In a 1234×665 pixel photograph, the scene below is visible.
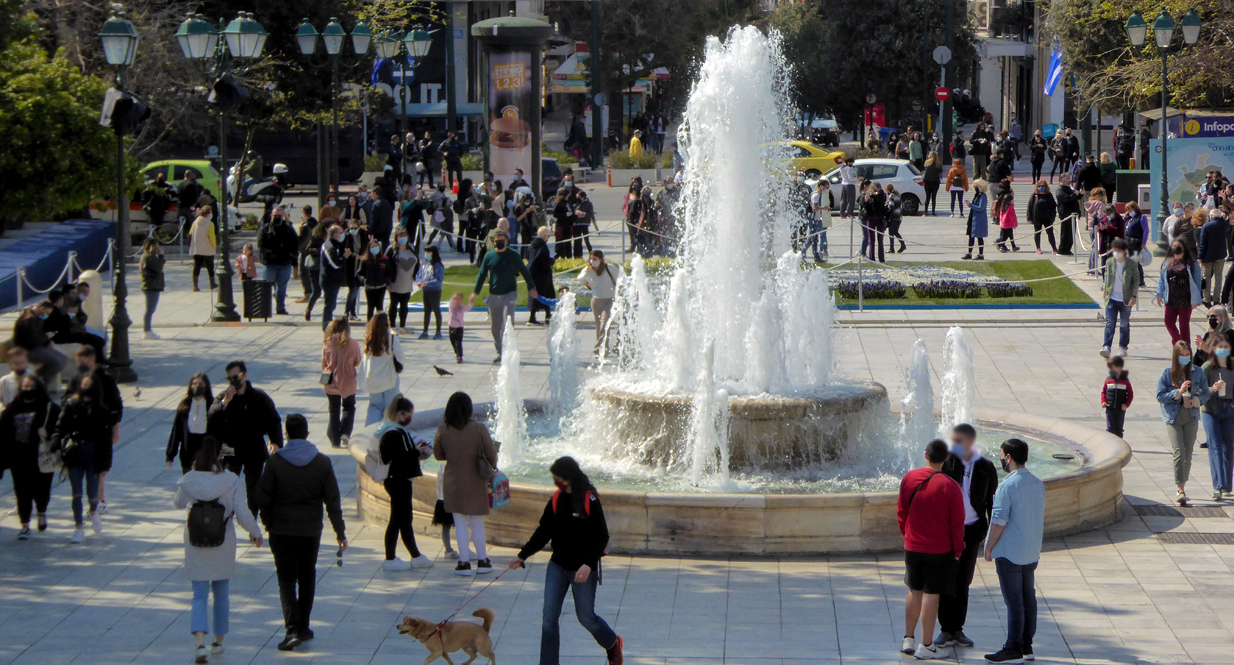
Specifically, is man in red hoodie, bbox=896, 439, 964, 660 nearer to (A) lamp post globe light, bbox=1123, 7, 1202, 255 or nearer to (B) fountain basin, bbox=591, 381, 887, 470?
(B) fountain basin, bbox=591, 381, 887, 470

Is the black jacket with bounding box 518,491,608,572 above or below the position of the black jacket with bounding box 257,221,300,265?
below

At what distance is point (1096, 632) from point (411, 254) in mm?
11781

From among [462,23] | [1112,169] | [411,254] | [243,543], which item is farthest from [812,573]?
[462,23]

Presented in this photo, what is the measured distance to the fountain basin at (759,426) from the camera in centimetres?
1124

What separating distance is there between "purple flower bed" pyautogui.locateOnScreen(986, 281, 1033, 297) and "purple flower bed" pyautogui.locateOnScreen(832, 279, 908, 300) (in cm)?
128

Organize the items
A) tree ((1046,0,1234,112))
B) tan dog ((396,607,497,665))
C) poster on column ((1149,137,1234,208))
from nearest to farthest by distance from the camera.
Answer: tan dog ((396,607,497,665))
poster on column ((1149,137,1234,208))
tree ((1046,0,1234,112))

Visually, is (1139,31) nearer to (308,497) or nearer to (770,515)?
(770,515)

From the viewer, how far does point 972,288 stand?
22156 mm

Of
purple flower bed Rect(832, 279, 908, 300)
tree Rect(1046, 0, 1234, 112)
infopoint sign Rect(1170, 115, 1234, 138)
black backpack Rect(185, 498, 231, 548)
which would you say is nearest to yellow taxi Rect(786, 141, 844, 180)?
tree Rect(1046, 0, 1234, 112)

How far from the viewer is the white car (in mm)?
35031

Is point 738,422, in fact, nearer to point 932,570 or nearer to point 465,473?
point 465,473

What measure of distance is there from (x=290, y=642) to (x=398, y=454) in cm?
171

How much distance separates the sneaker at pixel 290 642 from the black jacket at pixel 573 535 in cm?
151

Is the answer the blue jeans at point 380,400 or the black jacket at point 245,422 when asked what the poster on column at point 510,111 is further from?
the black jacket at point 245,422
